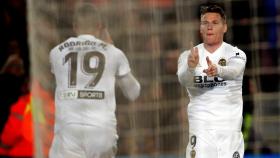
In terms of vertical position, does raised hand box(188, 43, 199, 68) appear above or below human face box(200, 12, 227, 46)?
below

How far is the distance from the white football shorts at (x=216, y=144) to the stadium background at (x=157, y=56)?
1.32m

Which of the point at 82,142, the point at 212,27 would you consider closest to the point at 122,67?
the point at 82,142

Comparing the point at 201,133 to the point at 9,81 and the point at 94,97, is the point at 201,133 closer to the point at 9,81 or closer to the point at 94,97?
the point at 94,97

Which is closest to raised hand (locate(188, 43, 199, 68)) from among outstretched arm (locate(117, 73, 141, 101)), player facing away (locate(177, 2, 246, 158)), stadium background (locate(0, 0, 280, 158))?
player facing away (locate(177, 2, 246, 158))

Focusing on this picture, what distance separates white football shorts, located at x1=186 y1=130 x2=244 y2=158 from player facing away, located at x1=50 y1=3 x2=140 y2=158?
963 millimetres

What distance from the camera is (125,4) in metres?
8.77

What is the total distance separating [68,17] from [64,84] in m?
0.62

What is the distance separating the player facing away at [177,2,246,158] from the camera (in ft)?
24.2

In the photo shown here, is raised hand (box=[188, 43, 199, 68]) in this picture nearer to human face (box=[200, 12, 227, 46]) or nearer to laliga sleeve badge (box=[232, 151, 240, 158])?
human face (box=[200, 12, 227, 46])

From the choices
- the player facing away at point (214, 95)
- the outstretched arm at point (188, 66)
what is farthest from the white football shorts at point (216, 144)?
the outstretched arm at point (188, 66)

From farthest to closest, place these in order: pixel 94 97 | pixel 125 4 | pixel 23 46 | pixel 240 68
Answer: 1. pixel 23 46
2. pixel 125 4
3. pixel 94 97
4. pixel 240 68

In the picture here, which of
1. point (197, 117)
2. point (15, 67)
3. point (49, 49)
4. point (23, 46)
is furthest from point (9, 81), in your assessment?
point (197, 117)

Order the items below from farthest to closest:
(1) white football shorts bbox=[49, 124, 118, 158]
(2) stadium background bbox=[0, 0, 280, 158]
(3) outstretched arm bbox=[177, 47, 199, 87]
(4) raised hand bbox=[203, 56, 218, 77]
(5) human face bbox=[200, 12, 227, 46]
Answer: (2) stadium background bbox=[0, 0, 280, 158]
(1) white football shorts bbox=[49, 124, 118, 158]
(5) human face bbox=[200, 12, 227, 46]
(3) outstretched arm bbox=[177, 47, 199, 87]
(4) raised hand bbox=[203, 56, 218, 77]

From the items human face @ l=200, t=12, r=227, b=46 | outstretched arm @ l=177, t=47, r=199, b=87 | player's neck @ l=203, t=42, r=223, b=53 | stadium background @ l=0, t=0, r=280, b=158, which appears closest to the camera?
outstretched arm @ l=177, t=47, r=199, b=87
